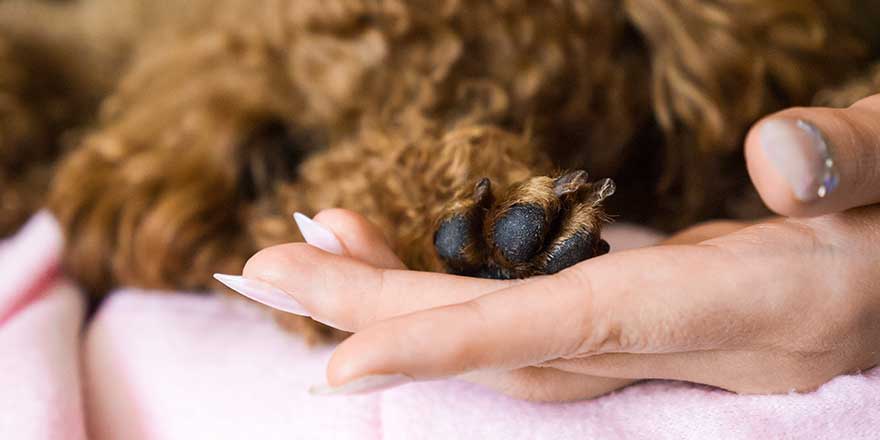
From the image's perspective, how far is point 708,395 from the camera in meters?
0.60

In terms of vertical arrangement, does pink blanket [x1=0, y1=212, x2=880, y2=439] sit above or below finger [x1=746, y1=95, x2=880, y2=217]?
below

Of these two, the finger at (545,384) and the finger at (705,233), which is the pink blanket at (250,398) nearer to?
the finger at (545,384)

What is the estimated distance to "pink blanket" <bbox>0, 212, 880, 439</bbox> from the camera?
0.58 metres

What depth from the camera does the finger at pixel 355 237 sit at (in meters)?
0.58

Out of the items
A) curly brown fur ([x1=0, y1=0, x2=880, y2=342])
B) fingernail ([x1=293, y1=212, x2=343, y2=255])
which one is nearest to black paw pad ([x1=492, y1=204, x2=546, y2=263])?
fingernail ([x1=293, y1=212, x2=343, y2=255])

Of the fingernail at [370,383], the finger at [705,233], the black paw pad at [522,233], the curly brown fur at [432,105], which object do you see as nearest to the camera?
the fingernail at [370,383]

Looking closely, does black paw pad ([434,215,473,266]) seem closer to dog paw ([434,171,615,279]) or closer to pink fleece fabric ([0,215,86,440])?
dog paw ([434,171,615,279])

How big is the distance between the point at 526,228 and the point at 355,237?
0.12 metres

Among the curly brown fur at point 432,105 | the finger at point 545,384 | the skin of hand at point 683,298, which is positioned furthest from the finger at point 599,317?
the curly brown fur at point 432,105

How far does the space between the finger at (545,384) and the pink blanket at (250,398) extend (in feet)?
0.04

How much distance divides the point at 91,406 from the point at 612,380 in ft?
1.75

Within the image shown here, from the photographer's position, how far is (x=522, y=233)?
0.56 m

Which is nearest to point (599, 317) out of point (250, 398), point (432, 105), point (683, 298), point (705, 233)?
point (683, 298)

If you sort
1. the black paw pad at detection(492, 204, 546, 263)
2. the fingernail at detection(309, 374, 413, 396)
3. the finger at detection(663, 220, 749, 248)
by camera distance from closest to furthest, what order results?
the fingernail at detection(309, 374, 413, 396), the black paw pad at detection(492, 204, 546, 263), the finger at detection(663, 220, 749, 248)
